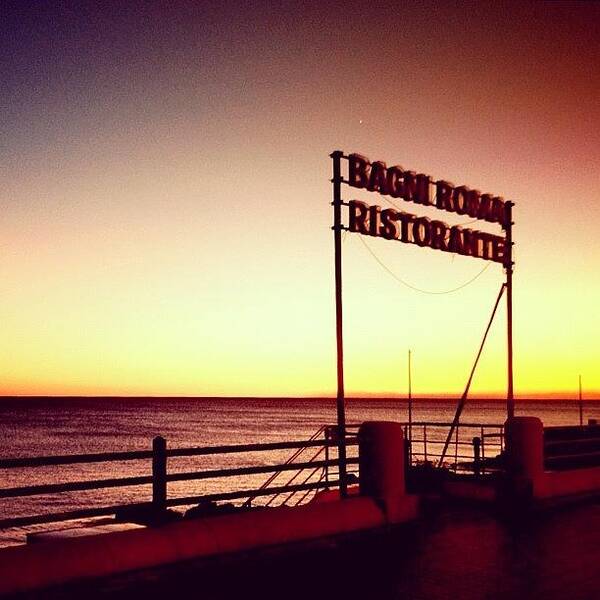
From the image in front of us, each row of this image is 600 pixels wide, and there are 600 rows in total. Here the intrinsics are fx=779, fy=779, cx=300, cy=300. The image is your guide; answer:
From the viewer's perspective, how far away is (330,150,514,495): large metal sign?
1325 centimetres

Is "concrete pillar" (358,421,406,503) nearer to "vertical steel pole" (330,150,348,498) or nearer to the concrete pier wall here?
the concrete pier wall

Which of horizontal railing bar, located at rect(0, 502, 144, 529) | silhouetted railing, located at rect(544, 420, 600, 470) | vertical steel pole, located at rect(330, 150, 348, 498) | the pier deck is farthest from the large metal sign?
silhouetted railing, located at rect(544, 420, 600, 470)

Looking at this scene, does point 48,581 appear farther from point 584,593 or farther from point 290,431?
point 290,431

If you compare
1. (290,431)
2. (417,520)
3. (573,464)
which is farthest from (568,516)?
(290,431)

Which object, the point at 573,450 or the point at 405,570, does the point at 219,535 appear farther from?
the point at 573,450

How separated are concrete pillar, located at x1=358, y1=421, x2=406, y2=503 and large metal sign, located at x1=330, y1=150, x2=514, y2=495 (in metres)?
0.57

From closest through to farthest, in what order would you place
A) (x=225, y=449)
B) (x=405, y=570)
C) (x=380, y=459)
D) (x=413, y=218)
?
1. (x=405, y=570)
2. (x=225, y=449)
3. (x=380, y=459)
4. (x=413, y=218)

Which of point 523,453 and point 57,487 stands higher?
point 57,487

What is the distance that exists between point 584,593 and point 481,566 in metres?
1.36

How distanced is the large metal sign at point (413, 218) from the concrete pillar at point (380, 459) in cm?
57

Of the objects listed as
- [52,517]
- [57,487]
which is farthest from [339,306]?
[52,517]

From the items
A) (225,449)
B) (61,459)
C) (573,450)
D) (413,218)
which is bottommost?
(573,450)

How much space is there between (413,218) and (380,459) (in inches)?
245

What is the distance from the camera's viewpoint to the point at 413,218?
15672mm
